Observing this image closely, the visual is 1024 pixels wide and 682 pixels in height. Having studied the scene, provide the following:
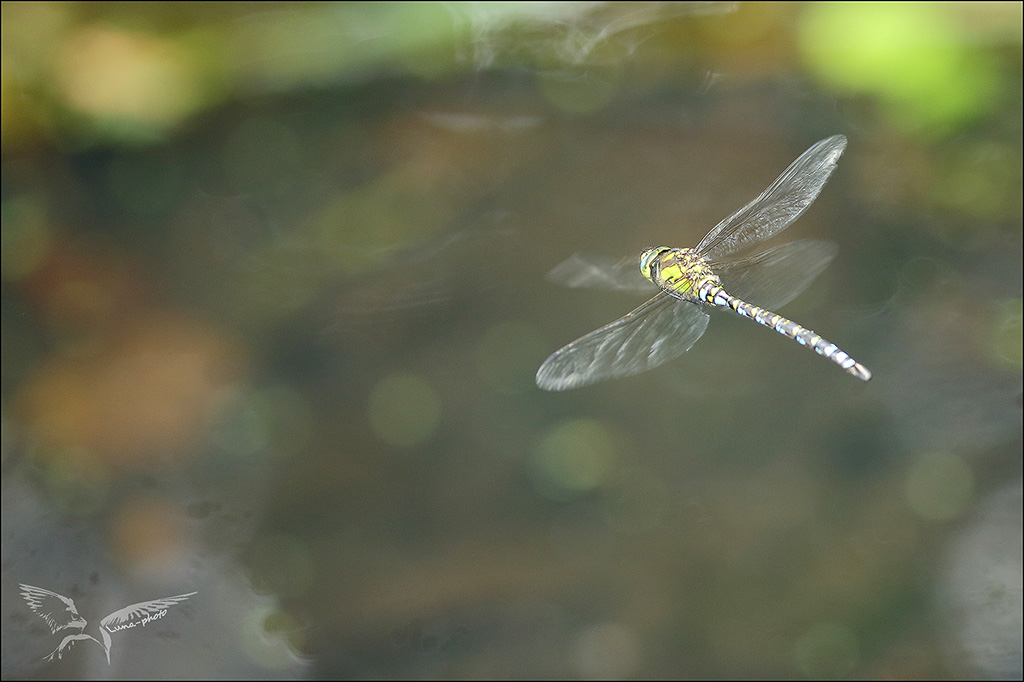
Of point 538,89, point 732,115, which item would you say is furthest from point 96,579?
point 732,115

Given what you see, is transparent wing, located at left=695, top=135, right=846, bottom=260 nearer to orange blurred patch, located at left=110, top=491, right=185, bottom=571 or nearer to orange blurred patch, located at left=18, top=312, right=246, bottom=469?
orange blurred patch, located at left=18, top=312, right=246, bottom=469

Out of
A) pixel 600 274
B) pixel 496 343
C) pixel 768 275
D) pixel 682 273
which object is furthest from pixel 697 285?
pixel 496 343

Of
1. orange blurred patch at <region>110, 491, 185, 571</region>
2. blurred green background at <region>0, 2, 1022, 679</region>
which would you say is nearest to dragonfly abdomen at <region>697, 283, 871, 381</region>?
blurred green background at <region>0, 2, 1022, 679</region>

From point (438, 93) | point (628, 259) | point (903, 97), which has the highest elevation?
point (438, 93)

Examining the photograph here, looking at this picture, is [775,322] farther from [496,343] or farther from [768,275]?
[496,343]

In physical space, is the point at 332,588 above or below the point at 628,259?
below

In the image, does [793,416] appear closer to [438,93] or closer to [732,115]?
[732,115]

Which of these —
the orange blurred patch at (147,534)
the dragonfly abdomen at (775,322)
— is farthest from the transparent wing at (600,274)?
the orange blurred patch at (147,534)
